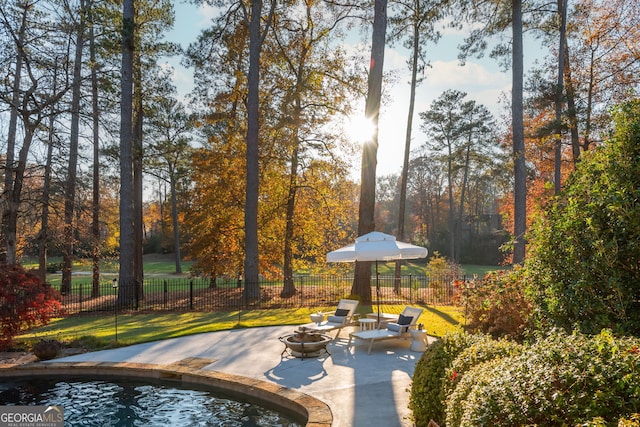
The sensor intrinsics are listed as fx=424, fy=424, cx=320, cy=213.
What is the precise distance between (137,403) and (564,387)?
6007 millimetres

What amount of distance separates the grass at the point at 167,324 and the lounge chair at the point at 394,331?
2.74ft

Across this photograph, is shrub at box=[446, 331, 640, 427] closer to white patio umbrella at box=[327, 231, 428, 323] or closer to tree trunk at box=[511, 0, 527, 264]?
white patio umbrella at box=[327, 231, 428, 323]

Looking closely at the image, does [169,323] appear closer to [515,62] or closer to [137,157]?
[137,157]

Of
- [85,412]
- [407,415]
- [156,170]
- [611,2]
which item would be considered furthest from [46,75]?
[611,2]

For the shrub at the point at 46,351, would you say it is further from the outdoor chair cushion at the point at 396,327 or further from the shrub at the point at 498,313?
the shrub at the point at 498,313

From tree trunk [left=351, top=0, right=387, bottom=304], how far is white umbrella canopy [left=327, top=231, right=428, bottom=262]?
15.5 ft

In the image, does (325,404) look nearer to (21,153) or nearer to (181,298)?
(21,153)

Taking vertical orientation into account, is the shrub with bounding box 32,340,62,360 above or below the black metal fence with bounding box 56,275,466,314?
above

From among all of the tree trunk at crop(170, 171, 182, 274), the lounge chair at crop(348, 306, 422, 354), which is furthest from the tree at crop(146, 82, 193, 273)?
the lounge chair at crop(348, 306, 422, 354)

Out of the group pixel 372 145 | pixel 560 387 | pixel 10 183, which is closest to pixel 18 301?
pixel 10 183

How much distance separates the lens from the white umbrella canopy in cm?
899

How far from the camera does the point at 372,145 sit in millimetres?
14703

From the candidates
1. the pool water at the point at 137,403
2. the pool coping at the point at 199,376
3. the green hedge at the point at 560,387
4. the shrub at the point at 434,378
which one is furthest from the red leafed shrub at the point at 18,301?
the green hedge at the point at 560,387

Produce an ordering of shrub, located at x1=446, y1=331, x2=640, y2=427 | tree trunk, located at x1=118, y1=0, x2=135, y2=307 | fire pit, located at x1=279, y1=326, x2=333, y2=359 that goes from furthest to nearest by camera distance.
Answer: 1. tree trunk, located at x1=118, y1=0, x2=135, y2=307
2. fire pit, located at x1=279, y1=326, x2=333, y2=359
3. shrub, located at x1=446, y1=331, x2=640, y2=427
